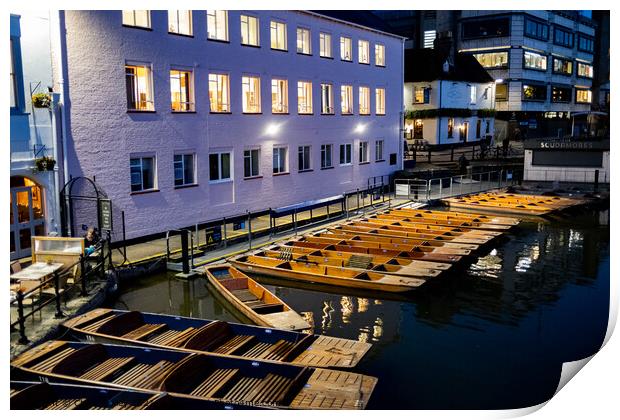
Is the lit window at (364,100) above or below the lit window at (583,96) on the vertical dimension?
below

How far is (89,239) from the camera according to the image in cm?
1622

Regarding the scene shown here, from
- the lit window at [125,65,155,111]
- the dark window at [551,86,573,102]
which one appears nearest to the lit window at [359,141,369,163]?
the lit window at [125,65,155,111]

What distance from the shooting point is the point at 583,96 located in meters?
67.6

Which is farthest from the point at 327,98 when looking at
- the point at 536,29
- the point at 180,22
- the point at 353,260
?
the point at 536,29

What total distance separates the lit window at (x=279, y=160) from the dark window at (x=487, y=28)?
37044mm

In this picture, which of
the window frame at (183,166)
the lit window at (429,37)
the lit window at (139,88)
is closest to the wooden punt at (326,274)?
the window frame at (183,166)

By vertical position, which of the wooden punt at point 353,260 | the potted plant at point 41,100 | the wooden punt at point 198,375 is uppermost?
the potted plant at point 41,100

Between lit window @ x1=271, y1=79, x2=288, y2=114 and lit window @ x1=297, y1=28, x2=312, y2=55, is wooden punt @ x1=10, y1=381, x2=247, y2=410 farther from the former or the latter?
lit window @ x1=297, y1=28, x2=312, y2=55

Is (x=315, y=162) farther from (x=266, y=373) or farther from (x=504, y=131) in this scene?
(x=504, y=131)

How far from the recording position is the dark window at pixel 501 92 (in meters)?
57.2

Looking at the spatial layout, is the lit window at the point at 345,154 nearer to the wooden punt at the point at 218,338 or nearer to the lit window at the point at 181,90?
the lit window at the point at 181,90

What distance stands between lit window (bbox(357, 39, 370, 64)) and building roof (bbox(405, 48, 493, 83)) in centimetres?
1646

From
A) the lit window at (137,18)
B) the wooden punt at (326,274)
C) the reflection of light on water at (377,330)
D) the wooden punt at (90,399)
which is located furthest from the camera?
the lit window at (137,18)

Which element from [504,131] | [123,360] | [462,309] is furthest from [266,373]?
[504,131]
